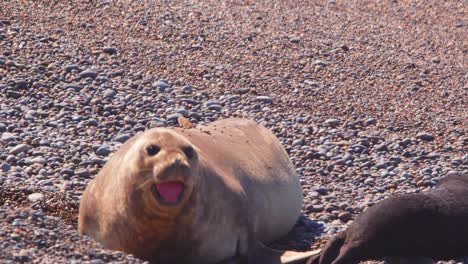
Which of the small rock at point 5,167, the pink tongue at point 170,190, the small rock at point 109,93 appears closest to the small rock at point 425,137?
the small rock at point 109,93

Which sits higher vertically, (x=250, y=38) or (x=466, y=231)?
(x=250, y=38)

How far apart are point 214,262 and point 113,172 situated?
32.4 inches

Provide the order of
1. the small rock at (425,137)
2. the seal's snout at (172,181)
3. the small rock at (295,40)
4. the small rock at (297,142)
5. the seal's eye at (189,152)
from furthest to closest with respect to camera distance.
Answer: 1. the small rock at (295,40)
2. the small rock at (425,137)
3. the small rock at (297,142)
4. the seal's eye at (189,152)
5. the seal's snout at (172,181)

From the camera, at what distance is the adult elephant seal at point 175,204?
5.89m

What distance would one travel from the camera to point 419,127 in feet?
35.2

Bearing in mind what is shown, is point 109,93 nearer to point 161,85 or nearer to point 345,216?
point 161,85

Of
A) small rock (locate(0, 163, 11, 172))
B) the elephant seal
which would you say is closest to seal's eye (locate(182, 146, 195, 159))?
the elephant seal

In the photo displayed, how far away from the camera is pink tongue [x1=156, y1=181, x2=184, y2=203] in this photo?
5855 mm

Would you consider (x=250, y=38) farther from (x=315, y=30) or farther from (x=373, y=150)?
(x=373, y=150)

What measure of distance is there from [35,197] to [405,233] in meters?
2.67

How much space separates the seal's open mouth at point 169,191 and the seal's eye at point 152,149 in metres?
0.19

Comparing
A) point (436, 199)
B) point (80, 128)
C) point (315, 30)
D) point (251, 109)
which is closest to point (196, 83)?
point (251, 109)

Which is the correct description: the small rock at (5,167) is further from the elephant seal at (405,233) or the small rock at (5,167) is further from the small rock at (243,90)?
the small rock at (243,90)

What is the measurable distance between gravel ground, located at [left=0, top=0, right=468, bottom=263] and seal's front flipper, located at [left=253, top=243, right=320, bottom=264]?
73cm
